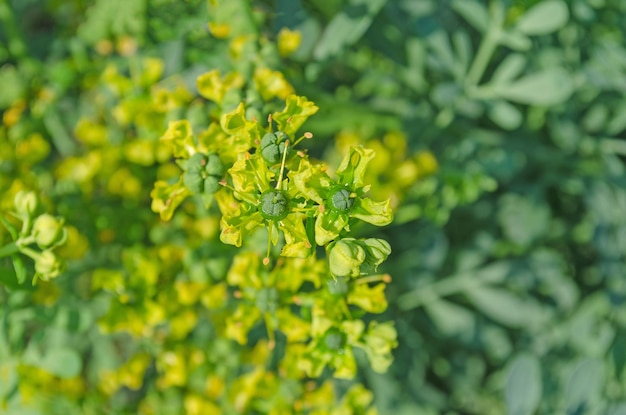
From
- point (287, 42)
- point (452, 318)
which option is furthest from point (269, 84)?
point (452, 318)

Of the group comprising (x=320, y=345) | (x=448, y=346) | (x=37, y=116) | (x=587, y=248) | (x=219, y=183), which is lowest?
(x=448, y=346)

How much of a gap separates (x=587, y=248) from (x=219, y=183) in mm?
2066

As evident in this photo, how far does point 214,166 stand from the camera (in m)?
1.81

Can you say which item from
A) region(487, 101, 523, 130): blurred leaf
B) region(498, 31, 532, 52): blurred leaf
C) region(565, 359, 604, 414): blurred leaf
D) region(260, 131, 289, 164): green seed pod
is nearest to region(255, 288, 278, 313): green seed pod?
region(260, 131, 289, 164): green seed pod

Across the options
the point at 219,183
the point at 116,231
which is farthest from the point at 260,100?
the point at 116,231

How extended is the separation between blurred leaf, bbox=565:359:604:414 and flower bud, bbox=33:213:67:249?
161cm

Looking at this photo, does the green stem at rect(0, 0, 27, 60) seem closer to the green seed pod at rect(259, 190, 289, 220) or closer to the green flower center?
the green seed pod at rect(259, 190, 289, 220)

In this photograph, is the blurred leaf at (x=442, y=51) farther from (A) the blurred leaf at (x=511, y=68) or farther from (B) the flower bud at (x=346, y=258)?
(B) the flower bud at (x=346, y=258)

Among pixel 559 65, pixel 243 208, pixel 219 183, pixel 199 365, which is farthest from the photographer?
pixel 559 65

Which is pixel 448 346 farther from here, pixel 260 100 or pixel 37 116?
pixel 37 116

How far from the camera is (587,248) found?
3238 mm

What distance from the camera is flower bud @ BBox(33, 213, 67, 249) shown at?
192 centimetres

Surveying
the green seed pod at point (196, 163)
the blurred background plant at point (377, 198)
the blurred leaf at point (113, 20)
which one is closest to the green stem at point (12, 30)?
the blurred background plant at point (377, 198)

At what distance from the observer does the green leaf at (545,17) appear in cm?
237
